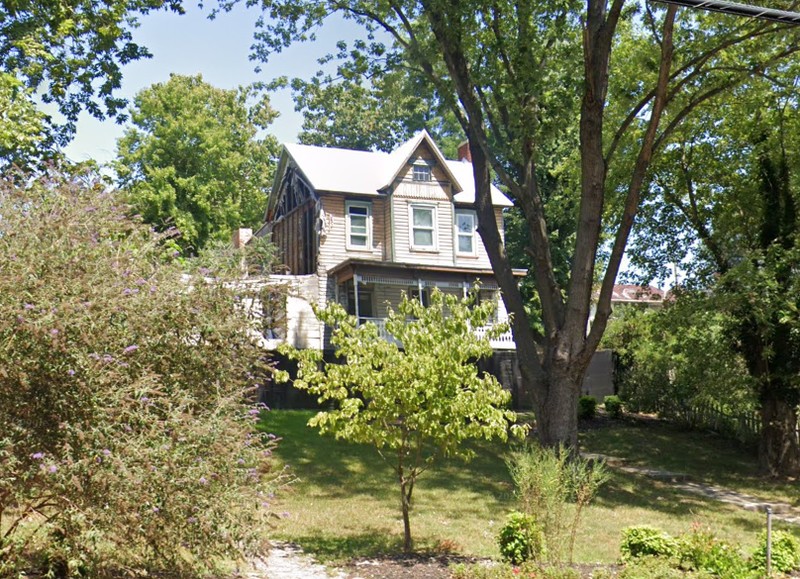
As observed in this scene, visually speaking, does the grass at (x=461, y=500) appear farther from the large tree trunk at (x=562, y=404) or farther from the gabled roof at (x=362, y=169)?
the gabled roof at (x=362, y=169)

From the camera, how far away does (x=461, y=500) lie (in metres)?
15.2

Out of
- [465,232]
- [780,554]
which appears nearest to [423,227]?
[465,232]

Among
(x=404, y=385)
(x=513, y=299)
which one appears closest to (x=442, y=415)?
(x=404, y=385)

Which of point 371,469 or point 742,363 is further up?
point 742,363

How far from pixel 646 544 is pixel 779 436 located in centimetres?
1270

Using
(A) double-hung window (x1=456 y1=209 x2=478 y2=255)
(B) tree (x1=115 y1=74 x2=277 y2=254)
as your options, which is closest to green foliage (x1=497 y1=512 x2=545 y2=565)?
(A) double-hung window (x1=456 y1=209 x2=478 y2=255)

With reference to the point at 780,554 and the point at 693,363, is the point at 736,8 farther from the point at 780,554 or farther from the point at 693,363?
the point at 693,363

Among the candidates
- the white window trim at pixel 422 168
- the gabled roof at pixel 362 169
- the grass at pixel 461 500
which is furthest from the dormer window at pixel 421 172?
the grass at pixel 461 500

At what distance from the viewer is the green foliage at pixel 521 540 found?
32.7 ft

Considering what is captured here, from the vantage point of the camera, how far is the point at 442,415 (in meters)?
10.5

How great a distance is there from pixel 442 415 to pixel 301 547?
8.93 ft

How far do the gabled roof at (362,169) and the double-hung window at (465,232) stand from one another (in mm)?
576

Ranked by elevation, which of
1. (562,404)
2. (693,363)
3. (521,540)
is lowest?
(521,540)

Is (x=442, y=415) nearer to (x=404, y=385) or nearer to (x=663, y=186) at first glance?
(x=404, y=385)
